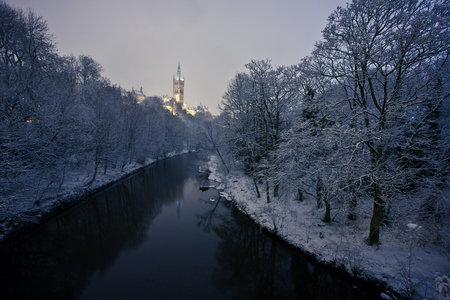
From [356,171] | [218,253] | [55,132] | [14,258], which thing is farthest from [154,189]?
[356,171]

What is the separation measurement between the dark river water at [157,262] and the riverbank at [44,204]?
627mm

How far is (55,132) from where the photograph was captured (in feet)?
38.0

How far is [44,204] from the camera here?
11953 mm

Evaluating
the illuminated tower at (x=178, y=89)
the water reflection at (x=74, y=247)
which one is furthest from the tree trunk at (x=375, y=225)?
the illuminated tower at (x=178, y=89)

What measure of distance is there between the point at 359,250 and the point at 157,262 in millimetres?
8872

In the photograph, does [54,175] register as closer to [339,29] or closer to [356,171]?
[356,171]

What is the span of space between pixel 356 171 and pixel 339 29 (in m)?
5.82

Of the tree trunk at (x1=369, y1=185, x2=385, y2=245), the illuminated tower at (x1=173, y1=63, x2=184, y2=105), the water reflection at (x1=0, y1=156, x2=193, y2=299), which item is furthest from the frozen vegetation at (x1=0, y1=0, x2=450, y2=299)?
the illuminated tower at (x1=173, y1=63, x2=184, y2=105)

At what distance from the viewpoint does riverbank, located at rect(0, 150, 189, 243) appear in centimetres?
924

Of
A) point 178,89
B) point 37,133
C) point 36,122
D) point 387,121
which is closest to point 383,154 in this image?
point 387,121

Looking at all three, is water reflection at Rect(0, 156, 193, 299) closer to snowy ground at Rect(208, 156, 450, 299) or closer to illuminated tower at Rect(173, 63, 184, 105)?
snowy ground at Rect(208, 156, 450, 299)

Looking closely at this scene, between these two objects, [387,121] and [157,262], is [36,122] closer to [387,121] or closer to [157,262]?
[157,262]

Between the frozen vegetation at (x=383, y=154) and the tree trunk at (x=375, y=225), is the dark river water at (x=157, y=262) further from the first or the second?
the tree trunk at (x=375, y=225)

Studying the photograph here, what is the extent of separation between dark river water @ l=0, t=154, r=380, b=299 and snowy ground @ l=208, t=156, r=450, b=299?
62cm
